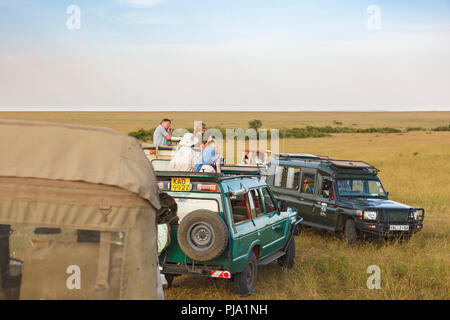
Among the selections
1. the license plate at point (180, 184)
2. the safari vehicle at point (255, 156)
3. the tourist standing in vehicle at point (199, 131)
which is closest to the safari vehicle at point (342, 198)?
the tourist standing in vehicle at point (199, 131)

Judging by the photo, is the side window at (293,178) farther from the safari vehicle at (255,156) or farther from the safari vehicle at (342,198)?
the safari vehicle at (255,156)

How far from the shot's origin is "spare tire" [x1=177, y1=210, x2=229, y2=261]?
23.6 feet

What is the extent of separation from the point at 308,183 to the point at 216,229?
23.2ft

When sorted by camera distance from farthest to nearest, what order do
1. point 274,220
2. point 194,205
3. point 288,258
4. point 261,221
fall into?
point 288,258 < point 274,220 < point 261,221 < point 194,205

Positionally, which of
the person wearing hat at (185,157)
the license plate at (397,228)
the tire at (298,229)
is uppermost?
the person wearing hat at (185,157)

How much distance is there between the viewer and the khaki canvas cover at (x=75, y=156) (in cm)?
330

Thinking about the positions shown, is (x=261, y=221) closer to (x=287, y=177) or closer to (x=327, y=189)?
(x=327, y=189)

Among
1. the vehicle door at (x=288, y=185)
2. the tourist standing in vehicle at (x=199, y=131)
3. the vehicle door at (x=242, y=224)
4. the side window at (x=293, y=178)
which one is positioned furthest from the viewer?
the side window at (x=293, y=178)

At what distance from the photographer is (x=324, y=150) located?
158 feet

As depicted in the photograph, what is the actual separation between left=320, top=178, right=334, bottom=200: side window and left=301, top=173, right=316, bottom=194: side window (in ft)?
1.02

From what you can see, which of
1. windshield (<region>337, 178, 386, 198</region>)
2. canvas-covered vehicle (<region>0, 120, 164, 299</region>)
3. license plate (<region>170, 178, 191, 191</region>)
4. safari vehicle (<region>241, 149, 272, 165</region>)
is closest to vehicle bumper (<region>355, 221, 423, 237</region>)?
windshield (<region>337, 178, 386, 198</region>)

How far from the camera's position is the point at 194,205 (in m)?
7.79

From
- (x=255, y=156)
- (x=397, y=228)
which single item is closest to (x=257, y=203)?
(x=397, y=228)
